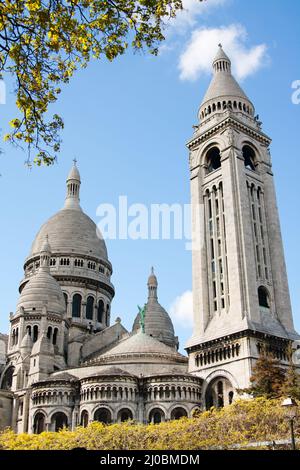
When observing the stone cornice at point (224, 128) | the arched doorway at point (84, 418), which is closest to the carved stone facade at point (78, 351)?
the arched doorway at point (84, 418)

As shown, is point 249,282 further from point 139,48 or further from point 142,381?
point 139,48

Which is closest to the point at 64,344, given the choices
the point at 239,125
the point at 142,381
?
the point at 142,381

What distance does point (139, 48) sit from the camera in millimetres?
13961

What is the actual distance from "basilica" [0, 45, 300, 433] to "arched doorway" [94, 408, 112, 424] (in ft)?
0.29

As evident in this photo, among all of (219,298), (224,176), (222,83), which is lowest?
(219,298)

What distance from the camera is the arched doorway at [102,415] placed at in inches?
1869

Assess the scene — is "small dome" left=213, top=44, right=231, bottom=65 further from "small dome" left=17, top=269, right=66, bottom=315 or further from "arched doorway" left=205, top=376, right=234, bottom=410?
"arched doorway" left=205, top=376, right=234, bottom=410

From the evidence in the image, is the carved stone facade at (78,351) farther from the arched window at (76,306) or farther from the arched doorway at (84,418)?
the arched window at (76,306)

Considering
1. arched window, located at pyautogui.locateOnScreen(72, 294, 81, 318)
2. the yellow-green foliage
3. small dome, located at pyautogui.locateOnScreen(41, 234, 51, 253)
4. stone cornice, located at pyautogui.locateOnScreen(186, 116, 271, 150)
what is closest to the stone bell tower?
Result: stone cornice, located at pyautogui.locateOnScreen(186, 116, 271, 150)

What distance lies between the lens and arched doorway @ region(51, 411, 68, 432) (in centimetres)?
4981

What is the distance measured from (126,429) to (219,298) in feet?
86.4

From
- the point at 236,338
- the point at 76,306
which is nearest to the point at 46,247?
the point at 76,306

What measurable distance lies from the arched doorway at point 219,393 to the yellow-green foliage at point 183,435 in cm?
1594

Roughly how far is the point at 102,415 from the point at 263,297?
1955 centimetres
